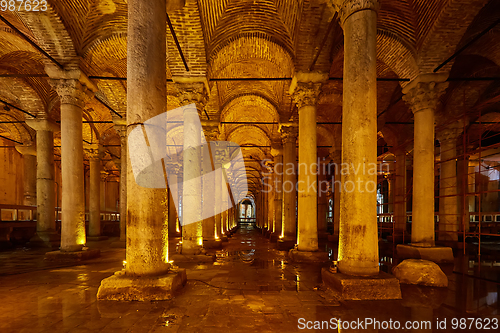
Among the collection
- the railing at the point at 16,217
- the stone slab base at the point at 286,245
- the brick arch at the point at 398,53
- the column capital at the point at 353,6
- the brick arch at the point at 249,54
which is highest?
the brick arch at the point at 249,54

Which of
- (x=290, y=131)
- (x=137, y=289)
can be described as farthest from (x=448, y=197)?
(x=137, y=289)

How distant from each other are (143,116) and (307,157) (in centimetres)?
528

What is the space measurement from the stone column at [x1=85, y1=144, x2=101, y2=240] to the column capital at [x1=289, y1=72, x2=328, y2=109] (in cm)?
1327

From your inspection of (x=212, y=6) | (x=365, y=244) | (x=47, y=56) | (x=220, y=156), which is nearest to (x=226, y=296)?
(x=365, y=244)

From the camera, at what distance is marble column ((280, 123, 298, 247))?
13.1 m

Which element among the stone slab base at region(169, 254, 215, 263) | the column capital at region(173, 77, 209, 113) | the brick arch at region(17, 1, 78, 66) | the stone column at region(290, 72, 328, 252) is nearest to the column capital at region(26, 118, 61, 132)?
the brick arch at region(17, 1, 78, 66)

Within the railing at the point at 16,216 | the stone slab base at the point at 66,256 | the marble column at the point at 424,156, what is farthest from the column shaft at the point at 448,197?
the railing at the point at 16,216

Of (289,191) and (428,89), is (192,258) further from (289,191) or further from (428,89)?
(428,89)

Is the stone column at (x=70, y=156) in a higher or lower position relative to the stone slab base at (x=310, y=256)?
higher

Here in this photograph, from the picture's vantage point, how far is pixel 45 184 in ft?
42.4

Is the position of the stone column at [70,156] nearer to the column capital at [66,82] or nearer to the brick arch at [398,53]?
the column capital at [66,82]

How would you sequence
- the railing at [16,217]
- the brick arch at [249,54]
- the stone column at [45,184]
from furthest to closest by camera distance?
the railing at [16,217] < the stone column at [45,184] < the brick arch at [249,54]

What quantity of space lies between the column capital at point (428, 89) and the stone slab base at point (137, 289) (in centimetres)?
878

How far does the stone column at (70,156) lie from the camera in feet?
30.3
